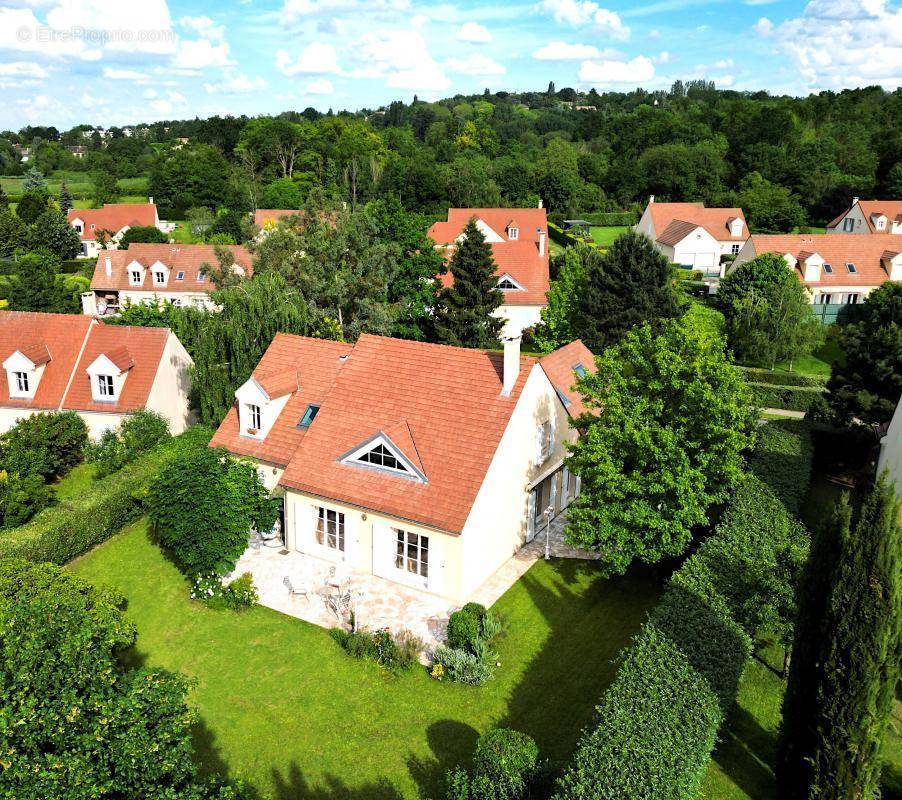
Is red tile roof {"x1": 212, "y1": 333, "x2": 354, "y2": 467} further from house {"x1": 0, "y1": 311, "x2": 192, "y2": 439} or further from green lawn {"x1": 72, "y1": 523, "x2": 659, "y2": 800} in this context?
house {"x1": 0, "y1": 311, "x2": 192, "y2": 439}

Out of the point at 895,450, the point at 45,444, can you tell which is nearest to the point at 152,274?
the point at 45,444

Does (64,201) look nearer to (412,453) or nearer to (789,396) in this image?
(789,396)

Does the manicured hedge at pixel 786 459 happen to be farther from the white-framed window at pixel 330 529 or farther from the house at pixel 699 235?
the house at pixel 699 235

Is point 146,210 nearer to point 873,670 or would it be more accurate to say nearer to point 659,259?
point 659,259

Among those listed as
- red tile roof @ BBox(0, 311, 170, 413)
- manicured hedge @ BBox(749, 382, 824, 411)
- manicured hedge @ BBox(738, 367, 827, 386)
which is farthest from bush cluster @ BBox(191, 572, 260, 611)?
manicured hedge @ BBox(738, 367, 827, 386)

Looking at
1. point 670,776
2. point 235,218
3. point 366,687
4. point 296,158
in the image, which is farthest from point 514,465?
point 296,158

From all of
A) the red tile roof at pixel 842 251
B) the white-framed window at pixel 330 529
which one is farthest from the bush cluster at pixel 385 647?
the red tile roof at pixel 842 251
